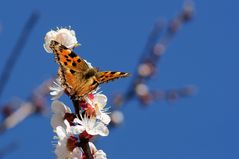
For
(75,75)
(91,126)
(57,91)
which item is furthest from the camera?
(75,75)

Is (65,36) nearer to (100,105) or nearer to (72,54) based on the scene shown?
(72,54)

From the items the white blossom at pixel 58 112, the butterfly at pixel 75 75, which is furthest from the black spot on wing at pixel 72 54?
the white blossom at pixel 58 112

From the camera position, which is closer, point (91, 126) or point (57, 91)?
point (91, 126)

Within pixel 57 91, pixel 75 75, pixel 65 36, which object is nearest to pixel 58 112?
pixel 57 91

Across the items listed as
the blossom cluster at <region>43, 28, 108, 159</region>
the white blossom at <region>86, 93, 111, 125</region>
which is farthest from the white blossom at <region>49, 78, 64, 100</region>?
the white blossom at <region>86, 93, 111, 125</region>

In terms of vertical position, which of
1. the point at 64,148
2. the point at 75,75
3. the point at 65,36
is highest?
the point at 65,36

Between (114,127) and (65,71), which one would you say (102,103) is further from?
(114,127)

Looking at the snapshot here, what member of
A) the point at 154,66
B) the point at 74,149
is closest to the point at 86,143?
the point at 74,149
